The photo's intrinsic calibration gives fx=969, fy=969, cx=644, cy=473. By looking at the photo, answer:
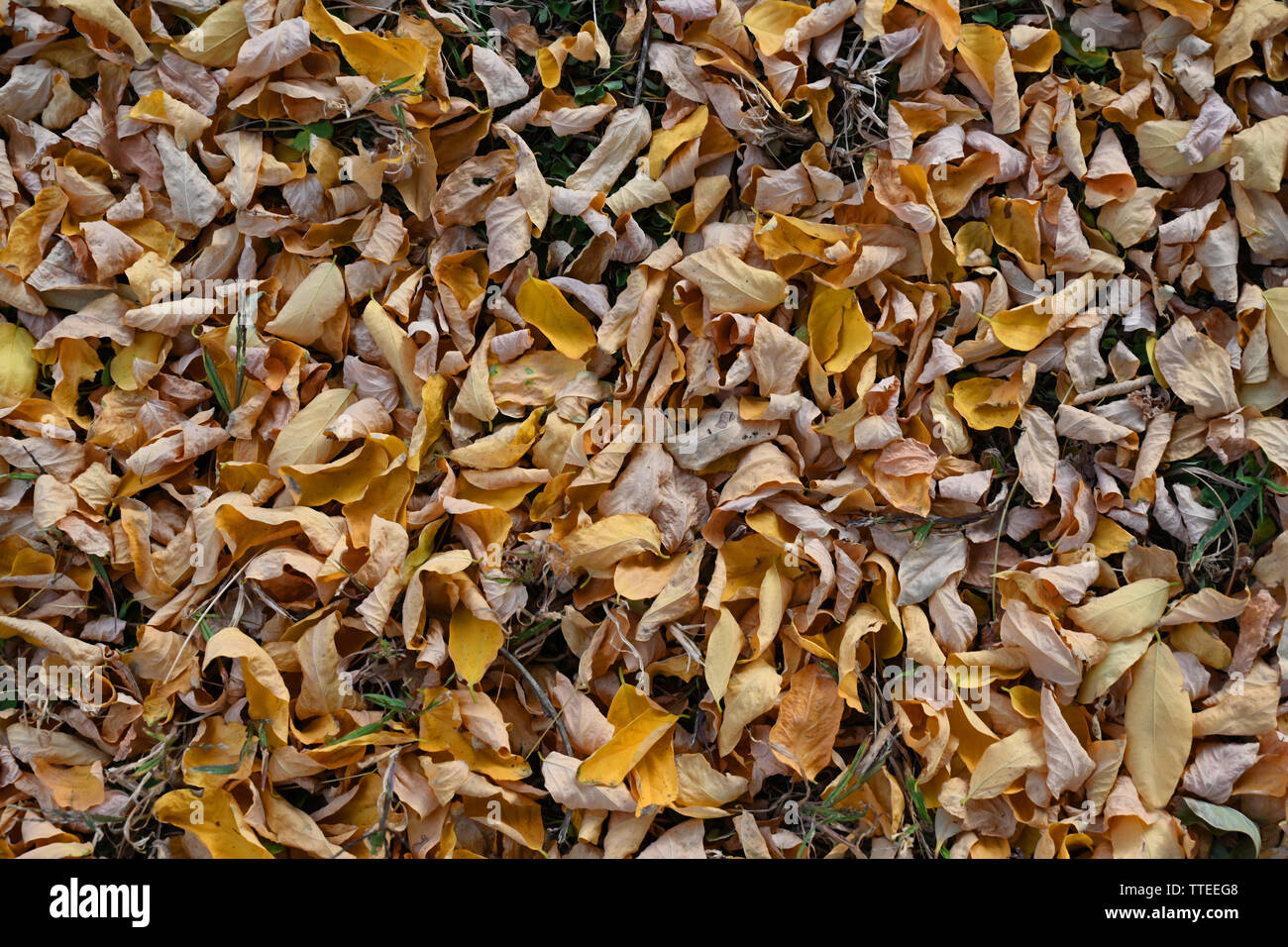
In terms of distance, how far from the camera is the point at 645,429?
128 cm

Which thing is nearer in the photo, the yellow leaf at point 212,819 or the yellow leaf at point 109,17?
the yellow leaf at point 212,819

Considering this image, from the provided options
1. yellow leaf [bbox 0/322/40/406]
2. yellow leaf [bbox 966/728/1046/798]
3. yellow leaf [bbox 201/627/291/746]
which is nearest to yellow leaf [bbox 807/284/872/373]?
yellow leaf [bbox 966/728/1046/798]

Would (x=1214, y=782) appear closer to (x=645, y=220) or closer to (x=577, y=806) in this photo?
(x=577, y=806)

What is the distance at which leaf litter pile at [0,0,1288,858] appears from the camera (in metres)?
1.23

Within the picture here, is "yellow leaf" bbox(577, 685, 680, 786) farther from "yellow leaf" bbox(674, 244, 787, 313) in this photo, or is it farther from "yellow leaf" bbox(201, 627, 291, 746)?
"yellow leaf" bbox(674, 244, 787, 313)

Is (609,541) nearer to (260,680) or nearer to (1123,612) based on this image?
(260,680)

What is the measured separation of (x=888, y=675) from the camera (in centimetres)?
126

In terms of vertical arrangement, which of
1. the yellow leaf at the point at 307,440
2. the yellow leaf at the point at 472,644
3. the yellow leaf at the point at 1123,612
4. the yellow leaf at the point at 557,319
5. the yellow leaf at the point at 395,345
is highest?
the yellow leaf at the point at 557,319

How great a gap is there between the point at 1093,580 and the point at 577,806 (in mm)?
729

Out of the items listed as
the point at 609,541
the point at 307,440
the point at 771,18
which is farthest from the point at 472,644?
the point at 771,18

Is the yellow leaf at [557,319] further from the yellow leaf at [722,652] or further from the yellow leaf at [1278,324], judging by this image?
the yellow leaf at [1278,324]

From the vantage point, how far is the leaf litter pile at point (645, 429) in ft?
4.05

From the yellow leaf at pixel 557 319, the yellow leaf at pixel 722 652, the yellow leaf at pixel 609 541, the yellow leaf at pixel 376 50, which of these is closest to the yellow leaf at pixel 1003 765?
the yellow leaf at pixel 722 652

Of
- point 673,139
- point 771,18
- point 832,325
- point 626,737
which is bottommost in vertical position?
point 626,737
